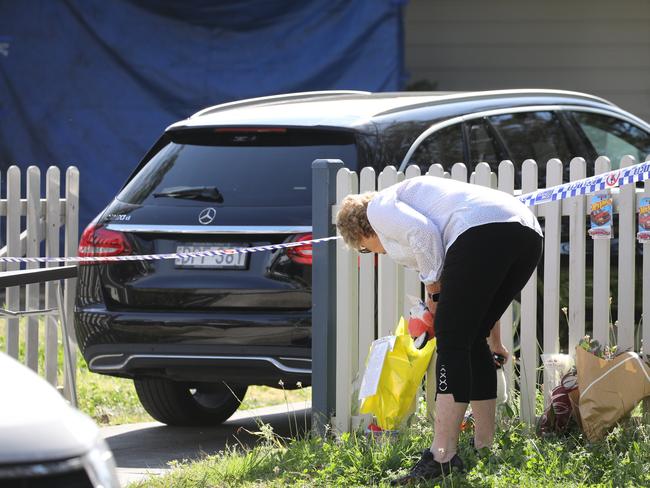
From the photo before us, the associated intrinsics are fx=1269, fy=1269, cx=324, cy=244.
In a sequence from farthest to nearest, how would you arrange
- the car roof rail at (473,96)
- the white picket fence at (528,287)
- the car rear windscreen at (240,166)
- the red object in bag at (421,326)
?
the car roof rail at (473,96), the car rear windscreen at (240,166), the white picket fence at (528,287), the red object in bag at (421,326)

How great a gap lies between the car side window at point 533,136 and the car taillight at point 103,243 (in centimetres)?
217

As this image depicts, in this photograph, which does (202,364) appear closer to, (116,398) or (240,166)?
(240,166)

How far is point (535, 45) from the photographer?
14.1 metres

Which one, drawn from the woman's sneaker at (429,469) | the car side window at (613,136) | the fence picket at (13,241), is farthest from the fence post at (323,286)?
the fence picket at (13,241)

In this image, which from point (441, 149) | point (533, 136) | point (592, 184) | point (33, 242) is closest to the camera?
point (592, 184)

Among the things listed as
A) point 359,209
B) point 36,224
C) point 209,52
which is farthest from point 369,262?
point 209,52

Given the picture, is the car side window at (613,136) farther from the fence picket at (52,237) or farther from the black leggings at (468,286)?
the fence picket at (52,237)

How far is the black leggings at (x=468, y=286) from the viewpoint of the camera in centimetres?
511

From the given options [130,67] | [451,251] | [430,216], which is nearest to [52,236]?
[430,216]

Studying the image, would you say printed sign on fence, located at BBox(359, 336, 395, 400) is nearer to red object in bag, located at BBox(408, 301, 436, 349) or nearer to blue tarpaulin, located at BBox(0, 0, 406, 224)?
red object in bag, located at BBox(408, 301, 436, 349)

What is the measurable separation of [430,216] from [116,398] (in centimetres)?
396

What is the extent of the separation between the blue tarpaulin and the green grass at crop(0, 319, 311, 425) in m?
3.55

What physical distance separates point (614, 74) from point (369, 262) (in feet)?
27.9

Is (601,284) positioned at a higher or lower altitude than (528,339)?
higher
